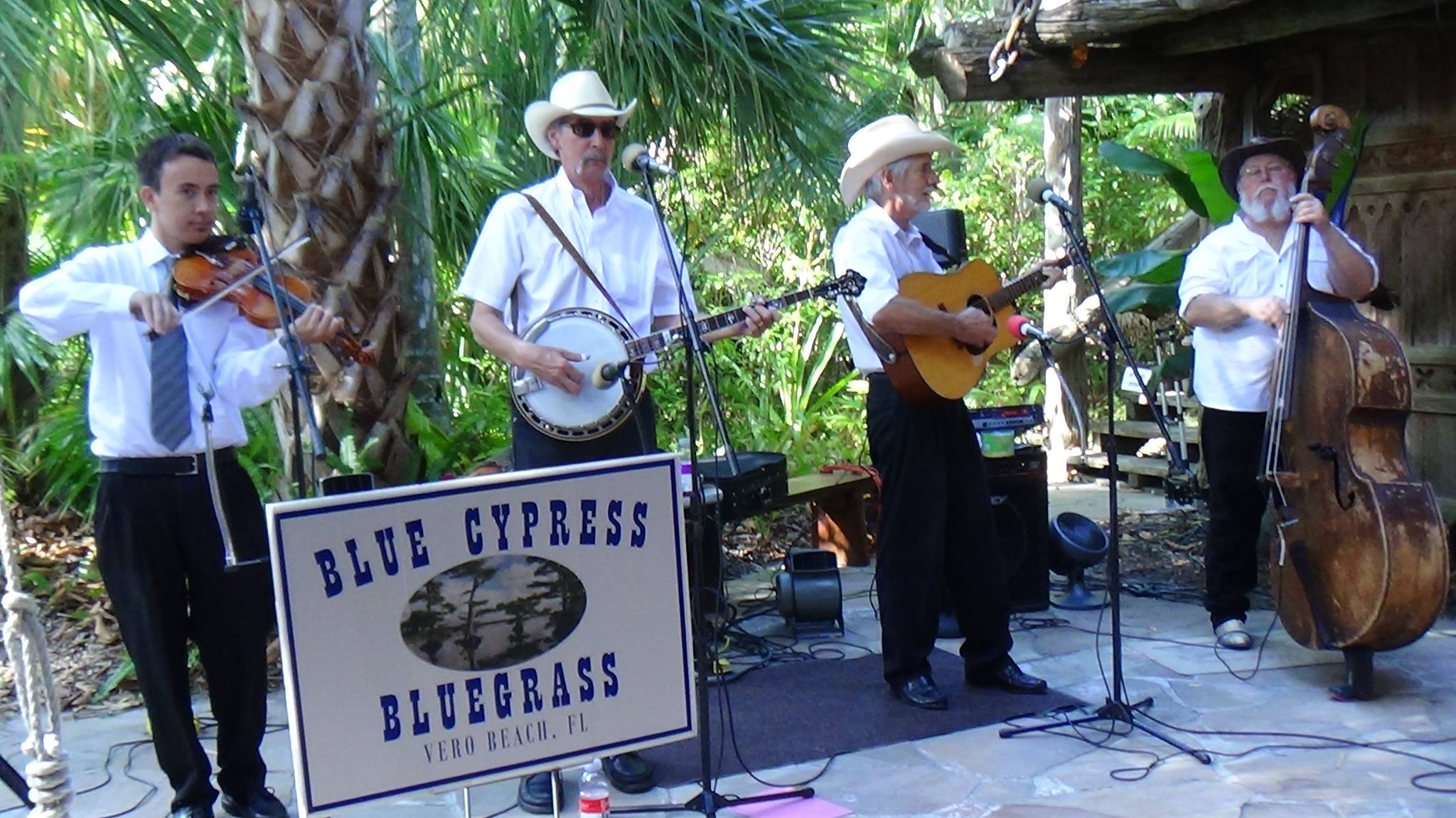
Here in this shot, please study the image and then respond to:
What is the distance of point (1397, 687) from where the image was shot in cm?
452

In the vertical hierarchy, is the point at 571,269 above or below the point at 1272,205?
below

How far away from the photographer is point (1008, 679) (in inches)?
179

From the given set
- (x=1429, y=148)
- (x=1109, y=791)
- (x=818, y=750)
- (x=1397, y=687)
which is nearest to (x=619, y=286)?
(x=818, y=750)

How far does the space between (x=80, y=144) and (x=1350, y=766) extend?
17.6 ft

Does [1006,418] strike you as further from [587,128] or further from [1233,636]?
[587,128]

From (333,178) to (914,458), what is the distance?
2.14 metres

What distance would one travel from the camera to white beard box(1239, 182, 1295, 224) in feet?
16.0

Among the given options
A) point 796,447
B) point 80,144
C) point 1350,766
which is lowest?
point 1350,766

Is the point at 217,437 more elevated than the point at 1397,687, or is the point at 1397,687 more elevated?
the point at 217,437

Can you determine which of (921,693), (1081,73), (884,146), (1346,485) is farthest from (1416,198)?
(921,693)

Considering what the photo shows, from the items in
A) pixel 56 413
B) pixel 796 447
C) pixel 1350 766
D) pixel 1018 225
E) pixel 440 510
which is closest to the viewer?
pixel 440 510

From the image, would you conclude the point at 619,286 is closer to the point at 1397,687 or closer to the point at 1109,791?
the point at 1109,791

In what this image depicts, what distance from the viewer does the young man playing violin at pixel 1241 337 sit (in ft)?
15.7

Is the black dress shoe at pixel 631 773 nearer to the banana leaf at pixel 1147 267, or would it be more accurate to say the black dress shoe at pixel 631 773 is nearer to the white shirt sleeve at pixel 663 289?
the white shirt sleeve at pixel 663 289
